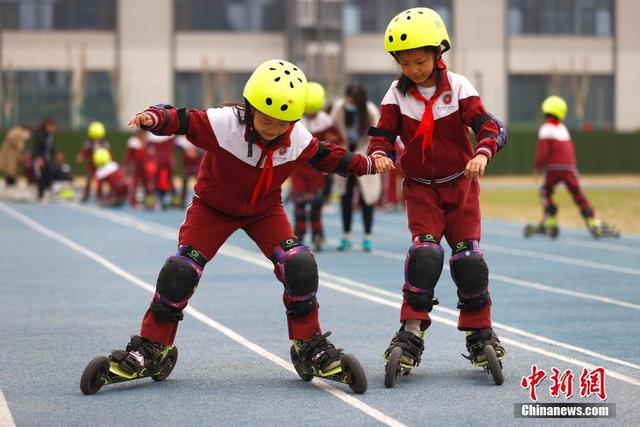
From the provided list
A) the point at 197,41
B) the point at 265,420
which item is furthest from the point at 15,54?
the point at 265,420

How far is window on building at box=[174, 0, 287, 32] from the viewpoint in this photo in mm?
58375

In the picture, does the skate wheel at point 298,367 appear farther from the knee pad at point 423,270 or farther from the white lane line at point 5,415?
the white lane line at point 5,415

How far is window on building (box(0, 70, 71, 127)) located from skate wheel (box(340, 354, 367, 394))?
5121 centimetres

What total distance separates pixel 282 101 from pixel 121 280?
7489 millimetres

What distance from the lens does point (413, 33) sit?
8.38m

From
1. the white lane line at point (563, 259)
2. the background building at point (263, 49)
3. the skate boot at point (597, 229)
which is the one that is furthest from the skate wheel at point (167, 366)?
the background building at point (263, 49)

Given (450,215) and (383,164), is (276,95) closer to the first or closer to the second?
(383,164)

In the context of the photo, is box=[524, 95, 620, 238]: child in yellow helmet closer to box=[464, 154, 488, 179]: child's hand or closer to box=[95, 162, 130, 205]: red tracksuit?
box=[464, 154, 488, 179]: child's hand

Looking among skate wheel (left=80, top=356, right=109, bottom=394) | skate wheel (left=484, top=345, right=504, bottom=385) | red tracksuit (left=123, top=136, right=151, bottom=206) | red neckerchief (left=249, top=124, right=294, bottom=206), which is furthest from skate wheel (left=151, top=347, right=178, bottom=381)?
red tracksuit (left=123, top=136, right=151, bottom=206)

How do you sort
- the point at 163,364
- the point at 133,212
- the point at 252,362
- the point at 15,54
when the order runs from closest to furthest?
the point at 163,364 < the point at 252,362 < the point at 133,212 < the point at 15,54

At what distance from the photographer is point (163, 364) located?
827cm

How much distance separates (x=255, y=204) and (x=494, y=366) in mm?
1614

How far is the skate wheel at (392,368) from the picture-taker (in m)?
8.01

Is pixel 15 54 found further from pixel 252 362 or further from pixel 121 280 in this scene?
pixel 252 362
